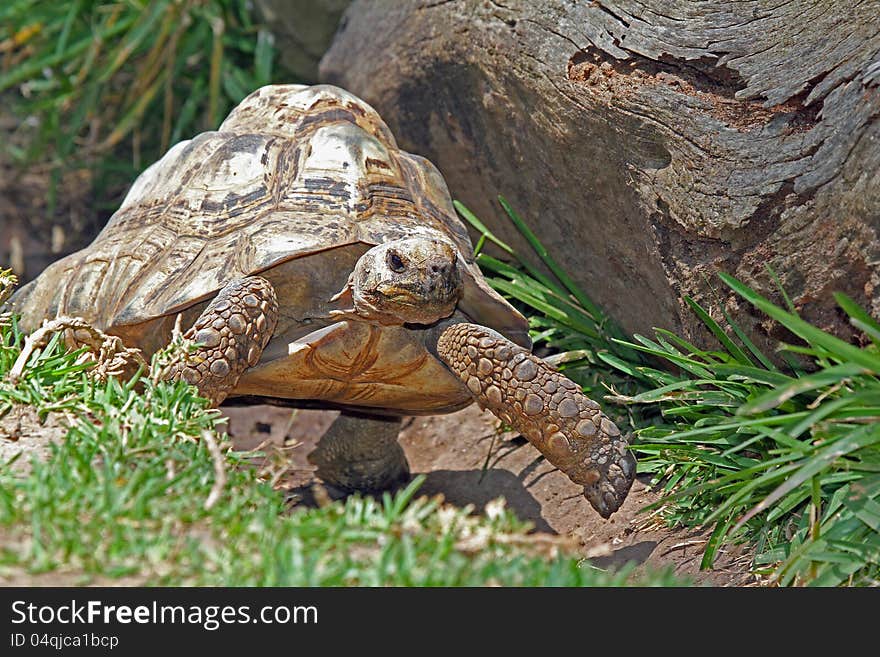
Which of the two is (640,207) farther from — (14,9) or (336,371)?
(14,9)

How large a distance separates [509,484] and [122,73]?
464 centimetres

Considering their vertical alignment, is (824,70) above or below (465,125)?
below

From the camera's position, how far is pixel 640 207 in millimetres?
3598

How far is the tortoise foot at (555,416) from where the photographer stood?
→ 326cm

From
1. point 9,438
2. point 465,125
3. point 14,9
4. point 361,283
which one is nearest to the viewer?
point 9,438

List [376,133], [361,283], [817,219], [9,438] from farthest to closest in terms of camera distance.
Result: 1. [376,133]
2. [361,283]
3. [817,219]
4. [9,438]

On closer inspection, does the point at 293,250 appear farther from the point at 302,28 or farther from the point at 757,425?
the point at 302,28

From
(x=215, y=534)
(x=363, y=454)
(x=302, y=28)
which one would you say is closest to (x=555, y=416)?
(x=363, y=454)

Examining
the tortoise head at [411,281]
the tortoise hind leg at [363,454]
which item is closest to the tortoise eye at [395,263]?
the tortoise head at [411,281]

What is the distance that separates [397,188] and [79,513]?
205 centimetres

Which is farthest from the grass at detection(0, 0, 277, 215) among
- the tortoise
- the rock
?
the tortoise

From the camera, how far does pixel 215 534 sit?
199 centimetres

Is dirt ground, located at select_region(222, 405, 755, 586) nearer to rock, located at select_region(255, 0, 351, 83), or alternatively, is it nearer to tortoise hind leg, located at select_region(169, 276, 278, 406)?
tortoise hind leg, located at select_region(169, 276, 278, 406)
